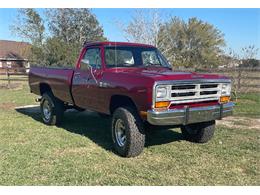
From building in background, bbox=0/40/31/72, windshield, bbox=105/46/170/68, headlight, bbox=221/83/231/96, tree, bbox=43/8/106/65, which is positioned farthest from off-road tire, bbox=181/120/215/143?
building in background, bbox=0/40/31/72

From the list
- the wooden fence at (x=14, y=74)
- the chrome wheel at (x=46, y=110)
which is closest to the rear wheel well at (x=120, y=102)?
the chrome wheel at (x=46, y=110)

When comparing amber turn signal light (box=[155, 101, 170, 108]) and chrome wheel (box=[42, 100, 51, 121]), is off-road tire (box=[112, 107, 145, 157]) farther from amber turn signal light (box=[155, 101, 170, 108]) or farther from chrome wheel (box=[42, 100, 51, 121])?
chrome wheel (box=[42, 100, 51, 121])

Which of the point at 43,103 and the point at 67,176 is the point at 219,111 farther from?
the point at 43,103

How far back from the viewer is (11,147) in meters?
5.48

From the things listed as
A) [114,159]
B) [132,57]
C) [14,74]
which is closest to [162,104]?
[114,159]

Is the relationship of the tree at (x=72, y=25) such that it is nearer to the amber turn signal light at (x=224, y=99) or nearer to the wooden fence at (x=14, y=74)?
the wooden fence at (x=14, y=74)

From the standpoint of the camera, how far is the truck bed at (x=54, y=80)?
661 cm

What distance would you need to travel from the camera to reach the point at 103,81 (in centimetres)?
536

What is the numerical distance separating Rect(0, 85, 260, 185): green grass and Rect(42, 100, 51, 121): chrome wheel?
0.45 meters

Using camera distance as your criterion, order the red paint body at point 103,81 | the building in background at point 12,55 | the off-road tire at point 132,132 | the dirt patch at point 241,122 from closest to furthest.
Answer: the red paint body at point 103,81 → the off-road tire at point 132,132 → the dirt patch at point 241,122 → the building in background at point 12,55

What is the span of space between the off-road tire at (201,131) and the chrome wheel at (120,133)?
152cm

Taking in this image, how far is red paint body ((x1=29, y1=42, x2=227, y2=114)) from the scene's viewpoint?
4488 mm

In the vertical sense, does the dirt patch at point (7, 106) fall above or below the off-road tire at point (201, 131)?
below

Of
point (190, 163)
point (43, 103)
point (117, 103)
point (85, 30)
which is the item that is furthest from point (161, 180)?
point (85, 30)
